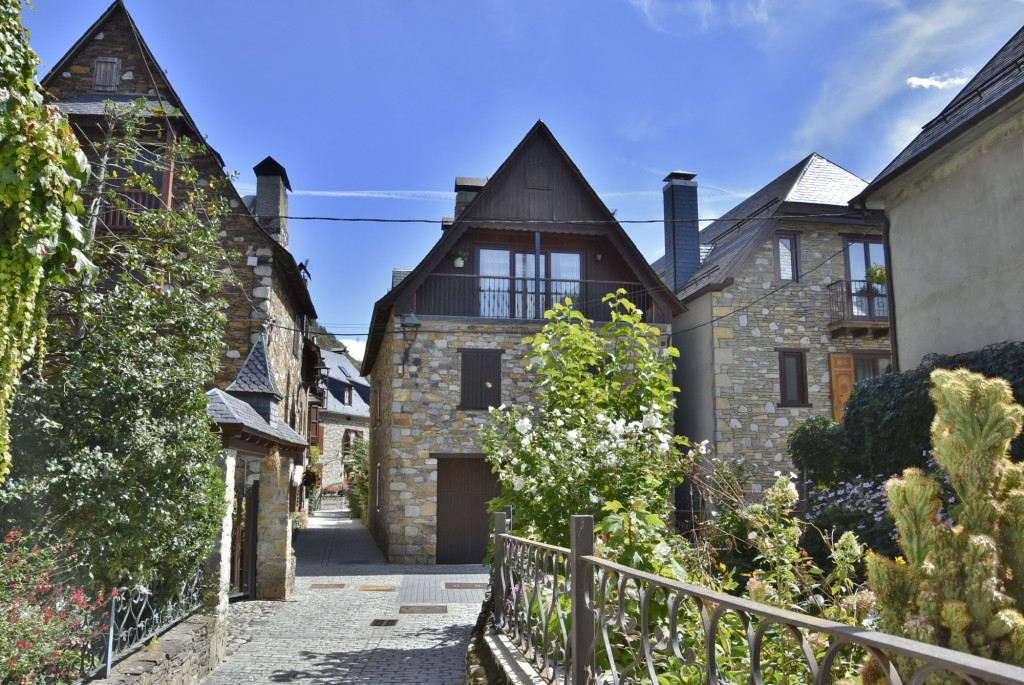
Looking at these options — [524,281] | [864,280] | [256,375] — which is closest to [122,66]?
[256,375]

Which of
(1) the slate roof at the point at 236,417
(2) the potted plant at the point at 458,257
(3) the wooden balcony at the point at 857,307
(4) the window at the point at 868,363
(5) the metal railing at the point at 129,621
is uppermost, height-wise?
(2) the potted plant at the point at 458,257

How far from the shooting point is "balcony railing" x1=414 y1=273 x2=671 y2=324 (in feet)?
52.1

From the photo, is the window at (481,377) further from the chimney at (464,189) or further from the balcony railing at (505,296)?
the chimney at (464,189)

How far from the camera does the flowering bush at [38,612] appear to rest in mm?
3971

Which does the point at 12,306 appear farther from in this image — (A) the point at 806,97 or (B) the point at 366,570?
(B) the point at 366,570

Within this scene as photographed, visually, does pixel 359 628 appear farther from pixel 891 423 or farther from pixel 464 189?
pixel 464 189

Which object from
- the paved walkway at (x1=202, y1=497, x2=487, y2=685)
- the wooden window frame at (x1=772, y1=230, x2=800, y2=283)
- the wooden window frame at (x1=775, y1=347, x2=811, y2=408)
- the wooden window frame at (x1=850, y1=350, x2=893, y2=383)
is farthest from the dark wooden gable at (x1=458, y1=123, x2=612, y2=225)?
the paved walkway at (x1=202, y1=497, x2=487, y2=685)

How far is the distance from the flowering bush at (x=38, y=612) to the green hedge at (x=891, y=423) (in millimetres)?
8429

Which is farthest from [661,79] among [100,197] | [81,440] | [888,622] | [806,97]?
[888,622]

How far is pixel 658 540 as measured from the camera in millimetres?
4266

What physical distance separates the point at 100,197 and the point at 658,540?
5.33 meters

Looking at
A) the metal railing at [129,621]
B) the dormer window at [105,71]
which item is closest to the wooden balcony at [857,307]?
the metal railing at [129,621]

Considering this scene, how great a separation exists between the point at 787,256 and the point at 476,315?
6.79m

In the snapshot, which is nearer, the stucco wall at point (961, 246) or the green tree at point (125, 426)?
the green tree at point (125, 426)
